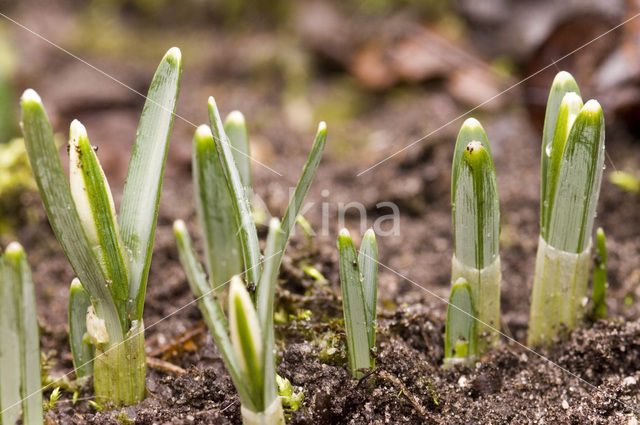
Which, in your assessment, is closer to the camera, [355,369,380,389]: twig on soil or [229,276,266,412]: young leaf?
[229,276,266,412]: young leaf

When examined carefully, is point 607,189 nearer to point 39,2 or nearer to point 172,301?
point 172,301

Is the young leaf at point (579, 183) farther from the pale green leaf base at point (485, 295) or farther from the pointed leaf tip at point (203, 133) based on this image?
the pointed leaf tip at point (203, 133)

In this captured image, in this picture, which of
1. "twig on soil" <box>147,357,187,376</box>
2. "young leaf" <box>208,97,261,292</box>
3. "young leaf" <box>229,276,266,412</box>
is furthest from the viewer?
"twig on soil" <box>147,357,187,376</box>

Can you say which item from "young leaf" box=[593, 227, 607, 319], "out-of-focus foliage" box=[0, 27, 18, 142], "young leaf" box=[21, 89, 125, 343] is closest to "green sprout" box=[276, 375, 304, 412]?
"young leaf" box=[21, 89, 125, 343]

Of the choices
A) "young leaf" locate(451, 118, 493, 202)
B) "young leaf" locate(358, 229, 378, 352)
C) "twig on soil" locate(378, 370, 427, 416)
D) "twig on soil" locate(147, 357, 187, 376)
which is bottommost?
"twig on soil" locate(378, 370, 427, 416)

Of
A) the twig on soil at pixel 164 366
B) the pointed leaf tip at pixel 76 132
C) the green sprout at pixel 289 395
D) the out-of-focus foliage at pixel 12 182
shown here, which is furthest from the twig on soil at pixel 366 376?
the out-of-focus foliage at pixel 12 182

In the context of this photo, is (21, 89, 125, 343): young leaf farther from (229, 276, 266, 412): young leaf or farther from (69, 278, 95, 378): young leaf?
(229, 276, 266, 412): young leaf

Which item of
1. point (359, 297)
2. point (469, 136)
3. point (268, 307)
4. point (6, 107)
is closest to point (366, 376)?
point (359, 297)

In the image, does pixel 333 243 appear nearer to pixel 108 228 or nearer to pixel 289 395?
pixel 289 395
